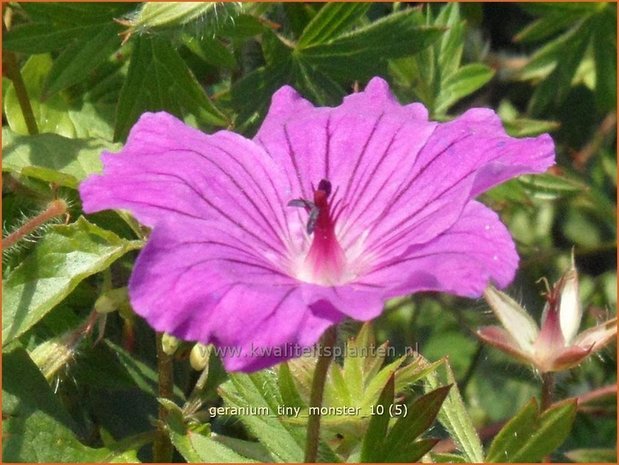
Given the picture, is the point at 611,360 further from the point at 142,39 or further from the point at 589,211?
the point at 142,39

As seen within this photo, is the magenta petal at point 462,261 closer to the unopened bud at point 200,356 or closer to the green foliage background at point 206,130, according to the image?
the green foliage background at point 206,130

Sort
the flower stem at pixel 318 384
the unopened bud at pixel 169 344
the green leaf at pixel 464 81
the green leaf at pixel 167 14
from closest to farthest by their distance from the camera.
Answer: the flower stem at pixel 318 384 < the unopened bud at pixel 169 344 < the green leaf at pixel 167 14 < the green leaf at pixel 464 81

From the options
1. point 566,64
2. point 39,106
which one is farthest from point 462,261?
point 566,64

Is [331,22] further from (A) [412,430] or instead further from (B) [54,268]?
(A) [412,430]

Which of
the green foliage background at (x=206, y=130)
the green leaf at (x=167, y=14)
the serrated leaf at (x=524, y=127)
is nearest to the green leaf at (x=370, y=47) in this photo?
the green foliage background at (x=206, y=130)

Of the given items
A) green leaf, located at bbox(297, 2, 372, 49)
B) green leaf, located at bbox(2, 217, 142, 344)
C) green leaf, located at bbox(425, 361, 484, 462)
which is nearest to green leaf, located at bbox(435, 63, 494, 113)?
green leaf, located at bbox(297, 2, 372, 49)

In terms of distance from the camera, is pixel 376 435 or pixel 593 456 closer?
pixel 376 435
